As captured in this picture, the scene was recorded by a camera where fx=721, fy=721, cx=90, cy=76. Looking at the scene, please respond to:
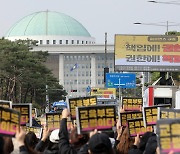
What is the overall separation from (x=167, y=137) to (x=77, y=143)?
5.02ft

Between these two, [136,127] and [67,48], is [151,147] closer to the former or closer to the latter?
[136,127]

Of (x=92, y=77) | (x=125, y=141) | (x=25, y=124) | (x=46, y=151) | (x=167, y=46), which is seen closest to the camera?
(x=46, y=151)

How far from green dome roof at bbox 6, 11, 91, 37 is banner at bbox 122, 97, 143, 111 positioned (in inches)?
6196

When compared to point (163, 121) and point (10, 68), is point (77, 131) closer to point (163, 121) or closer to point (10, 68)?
point (163, 121)

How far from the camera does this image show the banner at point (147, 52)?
137ft

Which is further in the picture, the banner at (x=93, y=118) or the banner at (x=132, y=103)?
the banner at (x=132, y=103)

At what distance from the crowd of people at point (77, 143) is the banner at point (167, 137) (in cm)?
44

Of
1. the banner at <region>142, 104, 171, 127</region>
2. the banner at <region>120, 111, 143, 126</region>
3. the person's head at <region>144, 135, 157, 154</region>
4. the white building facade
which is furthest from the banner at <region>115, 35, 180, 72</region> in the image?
the white building facade

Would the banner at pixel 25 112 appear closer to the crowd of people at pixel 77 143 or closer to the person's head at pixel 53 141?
the crowd of people at pixel 77 143

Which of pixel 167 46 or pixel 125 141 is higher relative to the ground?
pixel 167 46

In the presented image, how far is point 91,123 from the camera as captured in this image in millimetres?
7262

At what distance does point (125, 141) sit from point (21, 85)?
7404cm

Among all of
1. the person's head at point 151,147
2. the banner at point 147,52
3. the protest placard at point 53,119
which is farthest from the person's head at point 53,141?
the banner at point 147,52

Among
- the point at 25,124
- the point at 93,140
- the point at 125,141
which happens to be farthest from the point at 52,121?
the point at 93,140
